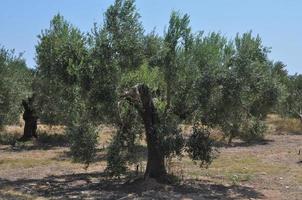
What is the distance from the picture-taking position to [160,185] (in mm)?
18750

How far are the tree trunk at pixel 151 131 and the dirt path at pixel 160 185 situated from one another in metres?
0.66

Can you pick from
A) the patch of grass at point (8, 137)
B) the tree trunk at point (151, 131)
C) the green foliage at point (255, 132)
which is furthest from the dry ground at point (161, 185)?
the green foliage at point (255, 132)

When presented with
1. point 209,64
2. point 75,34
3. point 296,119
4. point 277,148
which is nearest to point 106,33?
point 75,34

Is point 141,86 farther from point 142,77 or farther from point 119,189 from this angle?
point 119,189

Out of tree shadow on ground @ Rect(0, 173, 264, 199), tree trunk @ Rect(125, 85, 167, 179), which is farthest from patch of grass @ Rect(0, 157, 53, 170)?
tree trunk @ Rect(125, 85, 167, 179)

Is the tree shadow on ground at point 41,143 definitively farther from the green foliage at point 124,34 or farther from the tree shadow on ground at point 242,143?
the green foliage at point 124,34

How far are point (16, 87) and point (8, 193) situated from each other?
415 inches

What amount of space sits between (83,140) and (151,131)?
2.35 meters

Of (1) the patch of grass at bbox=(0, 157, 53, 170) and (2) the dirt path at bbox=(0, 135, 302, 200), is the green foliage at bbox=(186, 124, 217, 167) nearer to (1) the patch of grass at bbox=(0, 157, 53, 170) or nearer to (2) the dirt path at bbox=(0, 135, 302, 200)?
(2) the dirt path at bbox=(0, 135, 302, 200)

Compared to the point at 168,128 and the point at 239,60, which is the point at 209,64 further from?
the point at 168,128

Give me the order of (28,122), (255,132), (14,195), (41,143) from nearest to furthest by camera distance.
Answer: (14,195) → (41,143) → (28,122) → (255,132)

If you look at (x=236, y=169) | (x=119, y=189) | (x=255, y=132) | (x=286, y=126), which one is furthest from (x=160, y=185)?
(x=286, y=126)

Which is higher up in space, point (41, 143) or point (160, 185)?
point (41, 143)

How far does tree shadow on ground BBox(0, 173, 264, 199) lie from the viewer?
17.7 m
